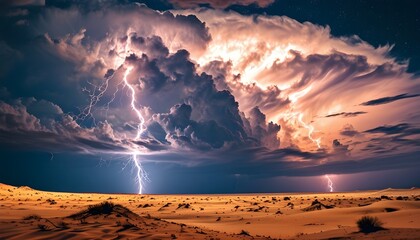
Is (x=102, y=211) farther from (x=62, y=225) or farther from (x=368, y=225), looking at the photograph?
(x=368, y=225)

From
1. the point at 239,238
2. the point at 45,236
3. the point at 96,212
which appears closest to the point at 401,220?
the point at 239,238

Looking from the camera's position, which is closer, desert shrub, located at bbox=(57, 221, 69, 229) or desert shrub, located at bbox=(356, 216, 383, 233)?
desert shrub, located at bbox=(57, 221, 69, 229)

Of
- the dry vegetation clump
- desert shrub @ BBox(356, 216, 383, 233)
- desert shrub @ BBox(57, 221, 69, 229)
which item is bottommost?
desert shrub @ BBox(356, 216, 383, 233)

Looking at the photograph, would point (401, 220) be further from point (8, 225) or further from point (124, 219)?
point (8, 225)

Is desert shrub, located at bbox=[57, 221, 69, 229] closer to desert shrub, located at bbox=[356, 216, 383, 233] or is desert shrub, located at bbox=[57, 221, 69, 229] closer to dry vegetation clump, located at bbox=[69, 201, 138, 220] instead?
dry vegetation clump, located at bbox=[69, 201, 138, 220]

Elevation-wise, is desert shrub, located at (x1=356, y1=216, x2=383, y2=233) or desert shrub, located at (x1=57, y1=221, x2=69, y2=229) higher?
desert shrub, located at (x1=57, y1=221, x2=69, y2=229)

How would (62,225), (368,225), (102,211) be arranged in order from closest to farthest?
(62,225) → (368,225) → (102,211)

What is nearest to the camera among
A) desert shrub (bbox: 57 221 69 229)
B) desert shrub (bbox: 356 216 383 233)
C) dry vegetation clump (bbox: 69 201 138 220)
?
desert shrub (bbox: 57 221 69 229)

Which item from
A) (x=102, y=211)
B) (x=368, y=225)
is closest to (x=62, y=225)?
(x=102, y=211)

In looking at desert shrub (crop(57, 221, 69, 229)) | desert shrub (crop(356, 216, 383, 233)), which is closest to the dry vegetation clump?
desert shrub (crop(57, 221, 69, 229))

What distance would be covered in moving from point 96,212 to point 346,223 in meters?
12.9

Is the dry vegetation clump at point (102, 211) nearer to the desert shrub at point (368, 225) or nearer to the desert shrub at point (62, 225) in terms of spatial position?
the desert shrub at point (62, 225)

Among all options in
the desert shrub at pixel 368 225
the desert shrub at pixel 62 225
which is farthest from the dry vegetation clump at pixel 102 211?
the desert shrub at pixel 368 225

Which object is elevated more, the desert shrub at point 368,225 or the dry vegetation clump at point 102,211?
the dry vegetation clump at point 102,211
